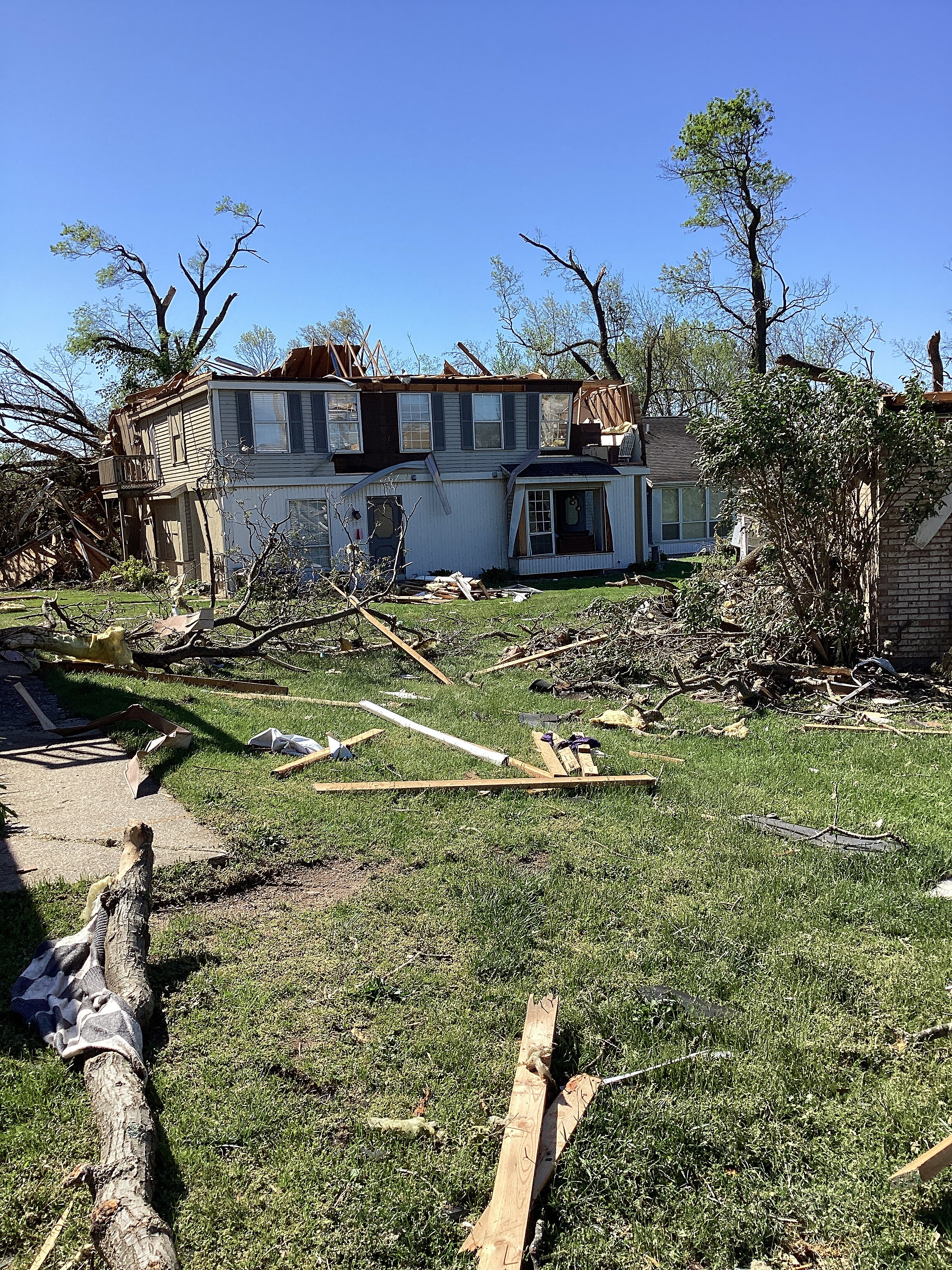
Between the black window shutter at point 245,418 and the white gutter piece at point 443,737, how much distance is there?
13711 mm

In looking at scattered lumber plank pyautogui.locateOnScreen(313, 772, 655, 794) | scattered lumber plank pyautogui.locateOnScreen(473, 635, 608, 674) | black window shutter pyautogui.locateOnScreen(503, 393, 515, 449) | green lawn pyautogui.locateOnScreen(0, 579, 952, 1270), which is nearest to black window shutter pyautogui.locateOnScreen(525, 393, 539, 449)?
black window shutter pyautogui.locateOnScreen(503, 393, 515, 449)

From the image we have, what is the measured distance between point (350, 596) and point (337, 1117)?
10707 mm

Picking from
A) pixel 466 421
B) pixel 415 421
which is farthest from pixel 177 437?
pixel 466 421

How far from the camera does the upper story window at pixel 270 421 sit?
853 inches

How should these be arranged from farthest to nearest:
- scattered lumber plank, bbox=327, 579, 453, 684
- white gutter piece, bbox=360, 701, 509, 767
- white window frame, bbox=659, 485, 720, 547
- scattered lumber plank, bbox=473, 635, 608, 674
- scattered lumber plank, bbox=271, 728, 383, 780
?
white window frame, bbox=659, 485, 720, 547 → scattered lumber plank, bbox=473, 635, 608, 674 → scattered lumber plank, bbox=327, 579, 453, 684 → white gutter piece, bbox=360, 701, 509, 767 → scattered lumber plank, bbox=271, 728, 383, 780

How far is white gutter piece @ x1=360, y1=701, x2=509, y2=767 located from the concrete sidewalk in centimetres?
247

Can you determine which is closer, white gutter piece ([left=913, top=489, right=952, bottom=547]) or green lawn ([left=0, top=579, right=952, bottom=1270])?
green lawn ([left=0, top=579, right=952, bottom=1270])

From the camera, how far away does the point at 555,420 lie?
26109 mm

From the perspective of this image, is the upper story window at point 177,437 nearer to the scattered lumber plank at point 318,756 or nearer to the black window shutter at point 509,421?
the black window shutter at point 509,421

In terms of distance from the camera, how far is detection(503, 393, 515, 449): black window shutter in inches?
985

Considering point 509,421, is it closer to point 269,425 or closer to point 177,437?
point 269,425

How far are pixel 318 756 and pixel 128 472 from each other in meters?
22.8

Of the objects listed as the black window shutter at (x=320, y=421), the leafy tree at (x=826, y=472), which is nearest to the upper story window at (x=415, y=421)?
the black window shutter at (x=320, y=421)

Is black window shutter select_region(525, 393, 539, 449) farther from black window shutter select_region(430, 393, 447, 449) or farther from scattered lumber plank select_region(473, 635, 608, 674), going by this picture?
scattered lumber plank select_region(473, 635, 608, 674)
